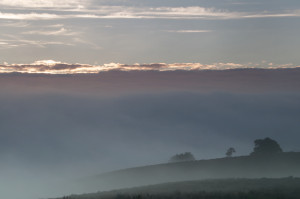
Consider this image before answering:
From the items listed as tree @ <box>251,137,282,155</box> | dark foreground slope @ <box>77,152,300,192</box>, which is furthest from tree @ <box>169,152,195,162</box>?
tree @ <box>251,137,282,155</box>

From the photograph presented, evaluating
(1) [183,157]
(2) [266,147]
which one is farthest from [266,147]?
(1) [183,157]

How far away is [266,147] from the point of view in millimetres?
110750

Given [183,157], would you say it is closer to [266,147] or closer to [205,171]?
[266,147]

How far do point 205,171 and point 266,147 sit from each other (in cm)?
2112

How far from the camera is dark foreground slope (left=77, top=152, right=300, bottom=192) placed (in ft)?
294

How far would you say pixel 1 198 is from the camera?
97625mm

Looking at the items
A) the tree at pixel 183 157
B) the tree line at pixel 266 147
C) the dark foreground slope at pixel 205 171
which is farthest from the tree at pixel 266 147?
the tree at pixel 183 157

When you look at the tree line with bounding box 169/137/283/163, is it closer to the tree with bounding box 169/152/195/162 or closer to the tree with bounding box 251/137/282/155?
the tree with bounding box 251/137/282/155

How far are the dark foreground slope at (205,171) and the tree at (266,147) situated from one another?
7.25m

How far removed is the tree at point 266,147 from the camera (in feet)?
360

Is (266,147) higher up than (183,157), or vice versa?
(183,157)

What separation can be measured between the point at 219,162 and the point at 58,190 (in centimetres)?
3618

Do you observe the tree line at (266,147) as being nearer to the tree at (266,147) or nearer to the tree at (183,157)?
the tree at (266,147)

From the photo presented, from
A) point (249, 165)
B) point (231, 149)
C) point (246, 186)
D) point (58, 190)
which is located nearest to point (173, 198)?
point (246, 186)
